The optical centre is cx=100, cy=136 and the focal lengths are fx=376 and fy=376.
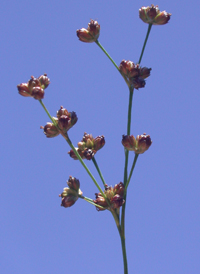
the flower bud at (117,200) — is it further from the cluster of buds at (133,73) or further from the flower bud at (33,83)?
the flower bud at (33,83)

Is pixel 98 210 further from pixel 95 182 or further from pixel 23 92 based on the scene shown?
pixel 23 92

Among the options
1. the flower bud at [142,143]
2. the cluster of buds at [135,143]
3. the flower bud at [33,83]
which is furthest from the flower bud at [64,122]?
the flower bud at [142,143]

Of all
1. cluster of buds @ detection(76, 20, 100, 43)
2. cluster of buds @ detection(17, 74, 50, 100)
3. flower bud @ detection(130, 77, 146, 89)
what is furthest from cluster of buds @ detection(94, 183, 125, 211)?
cluster of buds @ detection(76, 20, 100, 43)

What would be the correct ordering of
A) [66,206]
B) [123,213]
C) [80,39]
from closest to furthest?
1. [123,213]
2. [66,206]
3. [80,39]

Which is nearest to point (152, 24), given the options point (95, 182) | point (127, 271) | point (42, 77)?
point (42, 77)

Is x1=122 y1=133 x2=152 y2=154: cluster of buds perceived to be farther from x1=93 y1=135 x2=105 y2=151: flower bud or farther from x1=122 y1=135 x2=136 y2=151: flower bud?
x1=93 y1=135 x2=105 y2=151: flower bud
